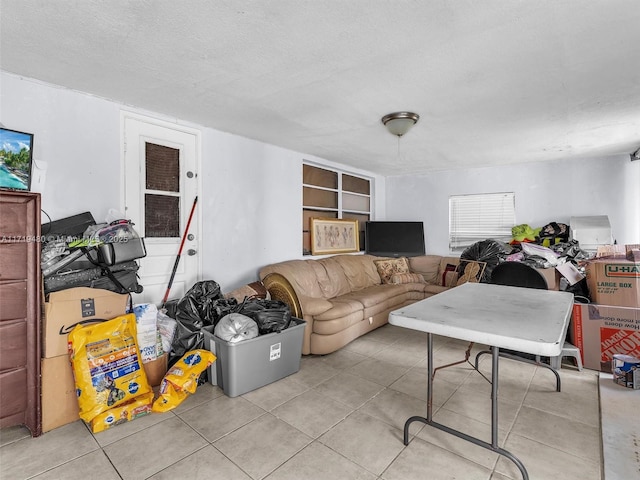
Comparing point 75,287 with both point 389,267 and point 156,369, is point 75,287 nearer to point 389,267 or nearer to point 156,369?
point 156,369

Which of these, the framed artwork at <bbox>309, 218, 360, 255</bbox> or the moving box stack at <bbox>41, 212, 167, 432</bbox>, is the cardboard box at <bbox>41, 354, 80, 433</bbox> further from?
the framed artwork at <bbox>309, 218, 360, 255</bbox>

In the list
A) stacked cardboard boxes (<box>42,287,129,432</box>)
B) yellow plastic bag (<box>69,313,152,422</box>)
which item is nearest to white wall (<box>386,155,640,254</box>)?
yellow plastic bag (<box>69,313,152,422</box>)

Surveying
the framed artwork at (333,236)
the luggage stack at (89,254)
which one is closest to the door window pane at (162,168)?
the luggage stack at (89,254)

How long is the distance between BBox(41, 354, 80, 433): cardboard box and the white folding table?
212 centimetres

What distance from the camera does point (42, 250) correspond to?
2105mm

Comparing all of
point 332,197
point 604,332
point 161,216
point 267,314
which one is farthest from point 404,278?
point 161,216

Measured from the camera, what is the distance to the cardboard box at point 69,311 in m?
2.00

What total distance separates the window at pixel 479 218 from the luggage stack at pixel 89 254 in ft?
16.3

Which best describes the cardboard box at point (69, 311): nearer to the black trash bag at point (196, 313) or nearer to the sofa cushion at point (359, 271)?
the black trash bag at point (196, 313)

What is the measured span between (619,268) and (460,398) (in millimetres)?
1907

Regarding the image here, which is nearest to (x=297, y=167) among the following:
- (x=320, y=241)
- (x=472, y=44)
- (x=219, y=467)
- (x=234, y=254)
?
(x=320, y=241)

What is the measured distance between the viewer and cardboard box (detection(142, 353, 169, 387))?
2.44m

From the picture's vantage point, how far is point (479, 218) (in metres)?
5.39

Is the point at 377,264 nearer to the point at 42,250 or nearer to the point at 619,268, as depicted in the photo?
the point at 619,268
